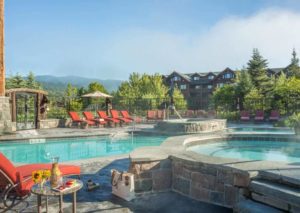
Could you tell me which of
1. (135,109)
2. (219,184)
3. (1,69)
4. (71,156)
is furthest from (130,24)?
(219,184)

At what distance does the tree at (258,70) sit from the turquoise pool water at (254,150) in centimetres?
2172

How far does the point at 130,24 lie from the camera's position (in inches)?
562

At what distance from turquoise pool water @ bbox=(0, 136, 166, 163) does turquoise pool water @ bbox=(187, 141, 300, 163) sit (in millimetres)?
2775

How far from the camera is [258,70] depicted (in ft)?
105

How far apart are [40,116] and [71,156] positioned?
770 cm

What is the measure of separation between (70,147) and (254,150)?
20.5 ft

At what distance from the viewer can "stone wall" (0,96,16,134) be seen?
42.6 ft

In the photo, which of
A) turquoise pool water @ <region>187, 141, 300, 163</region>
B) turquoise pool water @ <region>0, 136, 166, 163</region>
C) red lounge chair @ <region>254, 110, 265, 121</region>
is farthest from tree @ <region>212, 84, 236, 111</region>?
turquoise pool water @ <region>187, 141, 300, 163</region>

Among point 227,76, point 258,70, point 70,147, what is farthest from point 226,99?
point 227,76

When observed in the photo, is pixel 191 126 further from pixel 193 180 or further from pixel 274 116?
pixel 193 180

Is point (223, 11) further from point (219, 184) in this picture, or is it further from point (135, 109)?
point (135, 109)

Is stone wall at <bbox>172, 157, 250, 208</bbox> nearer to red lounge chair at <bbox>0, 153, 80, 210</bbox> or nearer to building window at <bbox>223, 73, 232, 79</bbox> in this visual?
red lounge chair at <bbox>0, 153, 80, 210</bbox>

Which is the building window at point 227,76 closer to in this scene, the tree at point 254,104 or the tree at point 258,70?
the tree at point 258,70

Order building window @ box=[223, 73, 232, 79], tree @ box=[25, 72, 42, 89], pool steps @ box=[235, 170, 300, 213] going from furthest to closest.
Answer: building window @ box=[223, 73, 232, 79], tree @ box=[25, 72, 42, 89], pool steps @ box=[235, 170, 300, 213]
